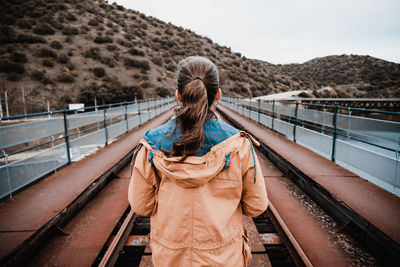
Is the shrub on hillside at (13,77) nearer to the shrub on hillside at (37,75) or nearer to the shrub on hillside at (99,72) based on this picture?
the shrub on hillside at (37,75)

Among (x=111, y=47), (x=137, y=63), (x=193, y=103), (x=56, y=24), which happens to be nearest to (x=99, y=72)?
(x=137, y=63)

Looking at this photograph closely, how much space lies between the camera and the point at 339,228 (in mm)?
3492

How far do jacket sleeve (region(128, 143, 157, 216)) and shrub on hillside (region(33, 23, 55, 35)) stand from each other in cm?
4924

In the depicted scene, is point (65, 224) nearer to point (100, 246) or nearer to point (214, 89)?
point (100, 246)

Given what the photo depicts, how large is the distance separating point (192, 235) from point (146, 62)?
44.4 m

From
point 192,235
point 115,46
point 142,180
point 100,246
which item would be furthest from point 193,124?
point 115,46

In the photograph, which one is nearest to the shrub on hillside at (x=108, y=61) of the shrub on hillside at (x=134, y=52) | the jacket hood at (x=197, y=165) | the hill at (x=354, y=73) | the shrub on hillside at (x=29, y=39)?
the shrub on hillside at (x=134, y=52)

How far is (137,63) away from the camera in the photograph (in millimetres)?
41656

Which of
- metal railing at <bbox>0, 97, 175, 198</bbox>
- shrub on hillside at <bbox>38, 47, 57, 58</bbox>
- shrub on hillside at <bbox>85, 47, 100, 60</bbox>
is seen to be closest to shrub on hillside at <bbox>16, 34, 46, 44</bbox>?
shrub on hillside at <bbox>38, 47, 57, 58</bbox>

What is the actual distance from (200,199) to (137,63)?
43.9 m

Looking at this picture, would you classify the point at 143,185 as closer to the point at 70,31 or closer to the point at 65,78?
the point at 65,78

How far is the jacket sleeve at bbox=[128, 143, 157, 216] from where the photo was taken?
1.39 metres

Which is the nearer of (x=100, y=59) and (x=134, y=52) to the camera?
(x=100, y=59)

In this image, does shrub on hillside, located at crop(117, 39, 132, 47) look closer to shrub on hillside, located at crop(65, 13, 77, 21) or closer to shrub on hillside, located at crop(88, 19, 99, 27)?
shrub on hillside, located at crop(88, 19, 99, 27)
